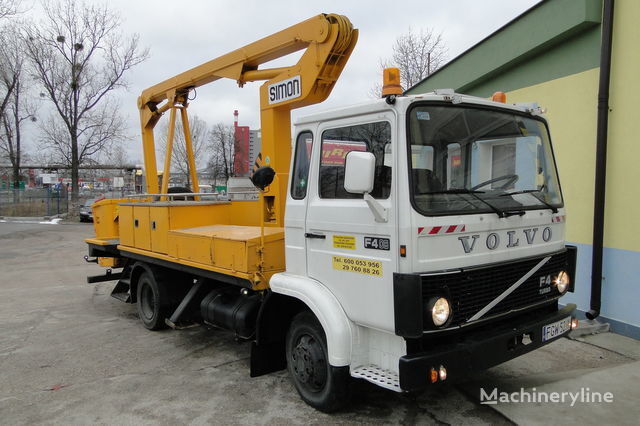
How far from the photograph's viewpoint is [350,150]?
362cm

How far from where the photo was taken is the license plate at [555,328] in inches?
146

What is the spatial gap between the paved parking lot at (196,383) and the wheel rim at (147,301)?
23 centimetres

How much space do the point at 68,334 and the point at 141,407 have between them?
288cm

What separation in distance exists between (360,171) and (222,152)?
29.1 metres

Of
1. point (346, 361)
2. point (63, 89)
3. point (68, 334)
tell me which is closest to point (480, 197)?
point (346, 361)

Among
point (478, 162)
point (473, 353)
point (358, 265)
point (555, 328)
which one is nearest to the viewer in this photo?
point (473, 353)

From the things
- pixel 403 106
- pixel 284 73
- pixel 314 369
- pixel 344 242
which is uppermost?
pixel 284 73

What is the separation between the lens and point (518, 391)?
4121 mm

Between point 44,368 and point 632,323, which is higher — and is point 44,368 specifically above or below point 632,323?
below

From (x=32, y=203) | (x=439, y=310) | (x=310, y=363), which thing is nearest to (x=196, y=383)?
(x=310, y=363)

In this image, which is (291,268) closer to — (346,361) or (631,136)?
(346,361)

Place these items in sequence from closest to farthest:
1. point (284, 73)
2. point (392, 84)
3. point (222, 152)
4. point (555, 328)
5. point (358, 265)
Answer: point (392, 84), point (358, 265), point (555, 328), point (284, 73), point (222, 152)

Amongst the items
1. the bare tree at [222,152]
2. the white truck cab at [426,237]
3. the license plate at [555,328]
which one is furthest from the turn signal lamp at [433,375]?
the bare tree at [222,152]

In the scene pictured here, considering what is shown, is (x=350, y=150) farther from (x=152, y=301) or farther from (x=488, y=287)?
(x=152, y=301)
